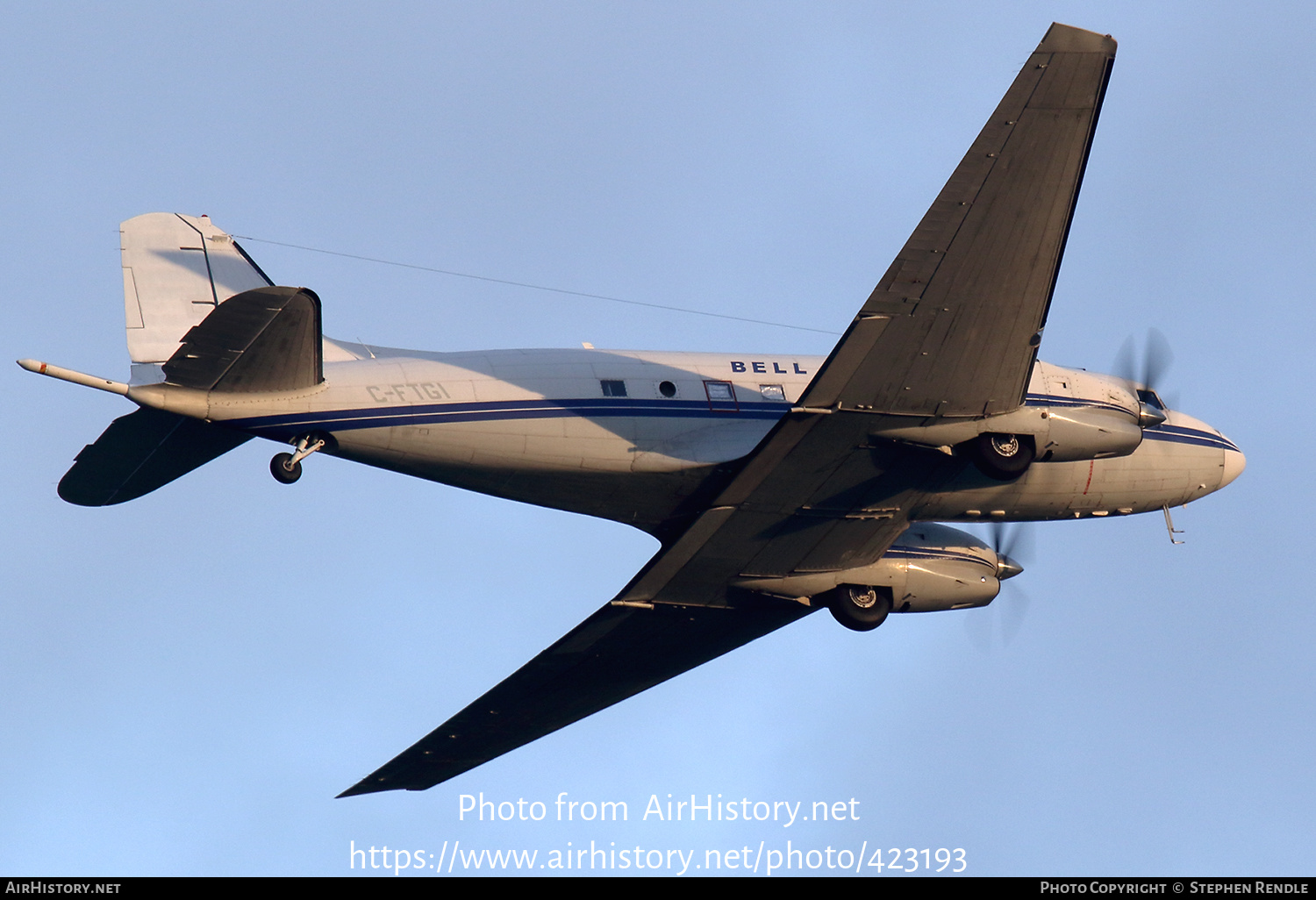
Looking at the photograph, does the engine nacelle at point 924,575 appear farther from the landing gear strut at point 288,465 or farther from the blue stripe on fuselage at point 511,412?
the landing gear strut at point 288,465

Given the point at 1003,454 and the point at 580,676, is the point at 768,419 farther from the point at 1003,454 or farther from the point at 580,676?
the point at 580,676

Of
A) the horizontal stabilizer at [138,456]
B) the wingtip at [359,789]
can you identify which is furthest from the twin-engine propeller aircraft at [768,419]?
the wingtip at [359,789]

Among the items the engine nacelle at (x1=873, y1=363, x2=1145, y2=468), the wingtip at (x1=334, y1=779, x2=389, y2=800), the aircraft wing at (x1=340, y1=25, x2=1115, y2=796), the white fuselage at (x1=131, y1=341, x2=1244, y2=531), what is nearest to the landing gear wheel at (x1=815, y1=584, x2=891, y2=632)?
the aircraft wing at (x1=340, y1=25, x2=1115, y2=796)

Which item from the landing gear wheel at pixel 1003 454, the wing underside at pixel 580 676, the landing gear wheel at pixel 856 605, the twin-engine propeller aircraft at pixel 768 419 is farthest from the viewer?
the wing underside at pixel 580 676

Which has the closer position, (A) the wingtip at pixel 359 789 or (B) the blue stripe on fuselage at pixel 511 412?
(B) the blue stripe on fuselage at pixel 511 412

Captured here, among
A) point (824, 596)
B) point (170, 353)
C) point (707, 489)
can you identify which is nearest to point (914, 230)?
point (707, 489)

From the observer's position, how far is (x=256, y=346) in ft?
76.0

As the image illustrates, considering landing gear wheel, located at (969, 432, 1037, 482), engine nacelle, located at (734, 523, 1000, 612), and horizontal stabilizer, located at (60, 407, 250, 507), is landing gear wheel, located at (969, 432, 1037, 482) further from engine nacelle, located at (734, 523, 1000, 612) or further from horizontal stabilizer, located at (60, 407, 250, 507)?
horizontal stabilizer, located at (60, 407, 250, 507)

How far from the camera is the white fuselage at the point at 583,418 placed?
972 inches

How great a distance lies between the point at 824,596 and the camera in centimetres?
3059

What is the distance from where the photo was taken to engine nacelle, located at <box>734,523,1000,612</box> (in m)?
30.3

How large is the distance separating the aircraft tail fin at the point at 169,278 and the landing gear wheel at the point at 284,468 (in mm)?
2381

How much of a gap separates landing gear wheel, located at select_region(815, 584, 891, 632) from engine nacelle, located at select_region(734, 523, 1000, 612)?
15 centimetres
